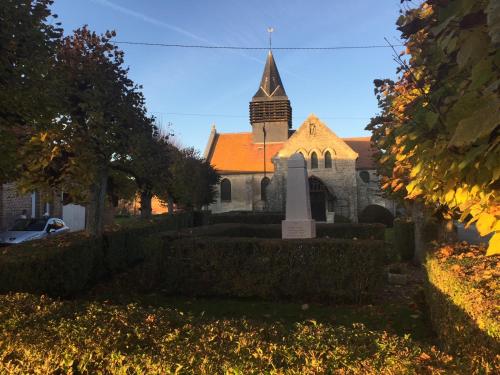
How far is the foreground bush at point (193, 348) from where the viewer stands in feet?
7.43

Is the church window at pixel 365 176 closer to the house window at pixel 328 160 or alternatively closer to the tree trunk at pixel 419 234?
the house window at pixel 328 160

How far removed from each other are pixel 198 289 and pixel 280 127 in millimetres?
36474

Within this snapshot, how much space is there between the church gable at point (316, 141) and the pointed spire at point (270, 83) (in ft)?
23.8

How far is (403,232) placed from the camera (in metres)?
14.6

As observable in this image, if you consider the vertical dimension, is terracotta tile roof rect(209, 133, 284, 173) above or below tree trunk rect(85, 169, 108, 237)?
above

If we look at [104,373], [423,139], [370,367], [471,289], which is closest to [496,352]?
[471,289]

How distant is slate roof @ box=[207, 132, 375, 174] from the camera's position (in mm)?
42812

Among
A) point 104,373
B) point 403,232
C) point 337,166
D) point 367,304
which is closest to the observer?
point 104,373

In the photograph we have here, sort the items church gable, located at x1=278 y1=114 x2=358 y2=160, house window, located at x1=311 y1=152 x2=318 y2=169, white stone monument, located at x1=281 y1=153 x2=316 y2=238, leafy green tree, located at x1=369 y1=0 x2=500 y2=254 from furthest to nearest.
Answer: house window, located at x1=311 y1=152 x2=318 y2=169, church gable, located at x1=278 y1=114 x2=358 y2=160, white stone monument, located at x1=281 y1=153 x2=316 y2=238, leafy green tree, located at x1=369 y1=0 x2=500 y2=254

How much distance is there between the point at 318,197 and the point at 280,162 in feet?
15.3

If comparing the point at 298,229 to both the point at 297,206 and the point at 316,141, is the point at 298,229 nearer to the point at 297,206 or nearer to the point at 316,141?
the point at 297,206

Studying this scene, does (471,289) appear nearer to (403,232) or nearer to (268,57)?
(403,232)

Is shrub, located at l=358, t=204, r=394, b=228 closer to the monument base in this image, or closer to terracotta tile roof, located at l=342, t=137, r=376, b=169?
terracotta tile roof, located at l=342, t=137, r=376, b=169

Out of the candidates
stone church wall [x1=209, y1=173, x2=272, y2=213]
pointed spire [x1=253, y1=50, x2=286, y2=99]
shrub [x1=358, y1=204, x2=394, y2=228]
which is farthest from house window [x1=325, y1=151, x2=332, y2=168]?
pointed spire [x1=253, y1=50, x2=286, y2=99]
